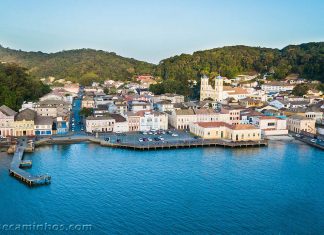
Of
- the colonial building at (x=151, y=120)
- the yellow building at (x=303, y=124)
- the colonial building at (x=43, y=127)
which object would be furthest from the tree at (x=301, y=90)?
the colonial building at (x=43, y=127)

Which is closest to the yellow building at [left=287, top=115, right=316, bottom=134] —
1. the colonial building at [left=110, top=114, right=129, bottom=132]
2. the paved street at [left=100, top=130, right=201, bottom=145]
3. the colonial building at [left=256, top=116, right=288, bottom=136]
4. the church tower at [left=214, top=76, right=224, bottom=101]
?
the colonial building at [left=256, top=116, right=288, bottom=136]

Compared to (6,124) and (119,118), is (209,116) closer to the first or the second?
(119,118)

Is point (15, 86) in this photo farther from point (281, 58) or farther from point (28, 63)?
point (28, 63)

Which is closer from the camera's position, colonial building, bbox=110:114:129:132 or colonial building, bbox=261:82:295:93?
colonial building, bbox=110:114:129:132

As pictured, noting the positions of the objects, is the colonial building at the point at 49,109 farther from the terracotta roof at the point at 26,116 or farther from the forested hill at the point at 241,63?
the forested hill at the point at 241,63

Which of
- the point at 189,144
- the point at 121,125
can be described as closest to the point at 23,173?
the point at 189,144

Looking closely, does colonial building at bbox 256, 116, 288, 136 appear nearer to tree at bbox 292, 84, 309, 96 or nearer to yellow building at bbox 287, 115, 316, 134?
yellow building at bbox 287, 115, 316, 134
